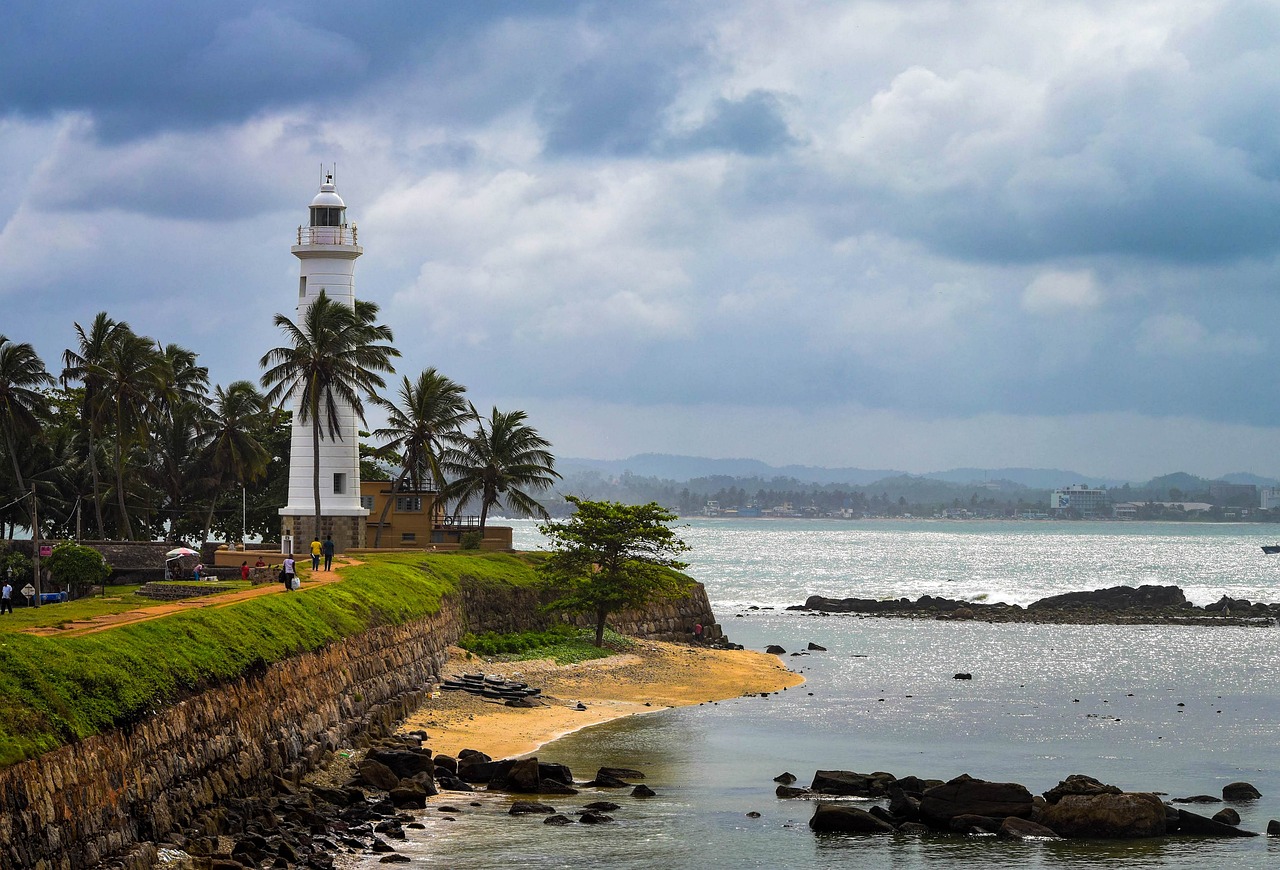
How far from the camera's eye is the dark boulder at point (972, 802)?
83.4 feet

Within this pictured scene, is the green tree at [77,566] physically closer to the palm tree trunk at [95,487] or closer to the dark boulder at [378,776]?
the palm tree trunk at [95,487]

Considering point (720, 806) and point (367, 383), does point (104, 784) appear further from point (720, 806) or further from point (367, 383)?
point (367, 383)

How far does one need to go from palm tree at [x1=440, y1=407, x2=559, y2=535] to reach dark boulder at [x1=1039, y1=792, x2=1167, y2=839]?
36546mm

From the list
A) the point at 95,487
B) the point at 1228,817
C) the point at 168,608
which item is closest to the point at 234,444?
the point at 95,487

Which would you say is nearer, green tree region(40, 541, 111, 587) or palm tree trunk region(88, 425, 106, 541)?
green tree region(40, 541, 111, 587)

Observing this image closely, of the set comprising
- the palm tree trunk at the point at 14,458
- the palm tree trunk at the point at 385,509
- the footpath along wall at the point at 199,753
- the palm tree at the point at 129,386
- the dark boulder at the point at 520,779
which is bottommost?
the dark boulder at the point at 520,779

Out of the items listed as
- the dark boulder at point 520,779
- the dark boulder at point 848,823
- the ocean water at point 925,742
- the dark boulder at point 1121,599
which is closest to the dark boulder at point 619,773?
the ocean water at point 925,742

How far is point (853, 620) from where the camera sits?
79.5 metres

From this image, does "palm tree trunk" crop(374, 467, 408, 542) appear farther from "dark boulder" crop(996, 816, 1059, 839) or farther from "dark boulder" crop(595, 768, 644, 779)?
"dark boulder" crop(996, 816, 1059, 839)

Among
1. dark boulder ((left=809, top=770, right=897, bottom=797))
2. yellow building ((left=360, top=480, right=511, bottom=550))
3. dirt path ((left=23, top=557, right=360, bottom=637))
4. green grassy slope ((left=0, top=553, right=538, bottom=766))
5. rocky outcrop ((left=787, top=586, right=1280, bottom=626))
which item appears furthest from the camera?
rocky outcrop ((left=787, top=586, right=1280, bottom=626))

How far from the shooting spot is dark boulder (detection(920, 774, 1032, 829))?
2541 centimetres

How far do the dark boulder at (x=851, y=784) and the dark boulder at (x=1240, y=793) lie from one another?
6644 mm

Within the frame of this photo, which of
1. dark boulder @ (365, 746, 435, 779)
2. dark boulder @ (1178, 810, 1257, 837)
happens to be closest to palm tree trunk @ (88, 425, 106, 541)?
dark boulder @ (365, 746, 435, 779)

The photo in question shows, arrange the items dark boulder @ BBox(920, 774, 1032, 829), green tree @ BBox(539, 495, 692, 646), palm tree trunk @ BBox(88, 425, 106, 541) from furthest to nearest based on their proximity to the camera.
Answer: palm tree trunk @ BBox(88, 425, 106, 541)
green tree @ BBox(539, 495, 692, 646)
dark boulder @ BBox(920, 774, 1032, 829)
